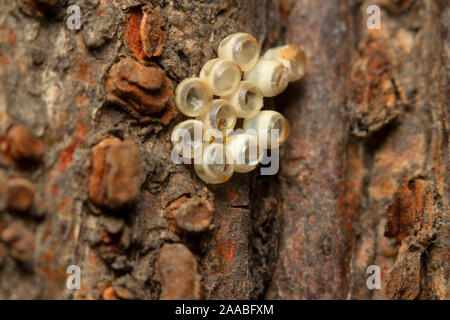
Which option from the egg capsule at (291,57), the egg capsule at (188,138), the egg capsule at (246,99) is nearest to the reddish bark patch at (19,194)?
the egg capsule at (188,138)

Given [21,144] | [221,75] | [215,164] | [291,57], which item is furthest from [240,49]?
[21,144]

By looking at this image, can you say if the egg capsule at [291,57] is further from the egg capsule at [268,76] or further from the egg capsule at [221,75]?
the egg capsule at [221,75]

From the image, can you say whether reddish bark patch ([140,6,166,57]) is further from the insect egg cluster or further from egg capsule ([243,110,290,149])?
egg capsule ([243,110,290,149])

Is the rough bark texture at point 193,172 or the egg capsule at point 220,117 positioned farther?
Answer: the egg capsule at point 220,117

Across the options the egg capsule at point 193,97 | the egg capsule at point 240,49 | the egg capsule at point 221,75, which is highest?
the egg capsule at point 240,49

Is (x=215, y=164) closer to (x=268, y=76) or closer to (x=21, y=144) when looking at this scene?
(x=268, y=76)

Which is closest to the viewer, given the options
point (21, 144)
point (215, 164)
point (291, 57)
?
point (21, 144)
